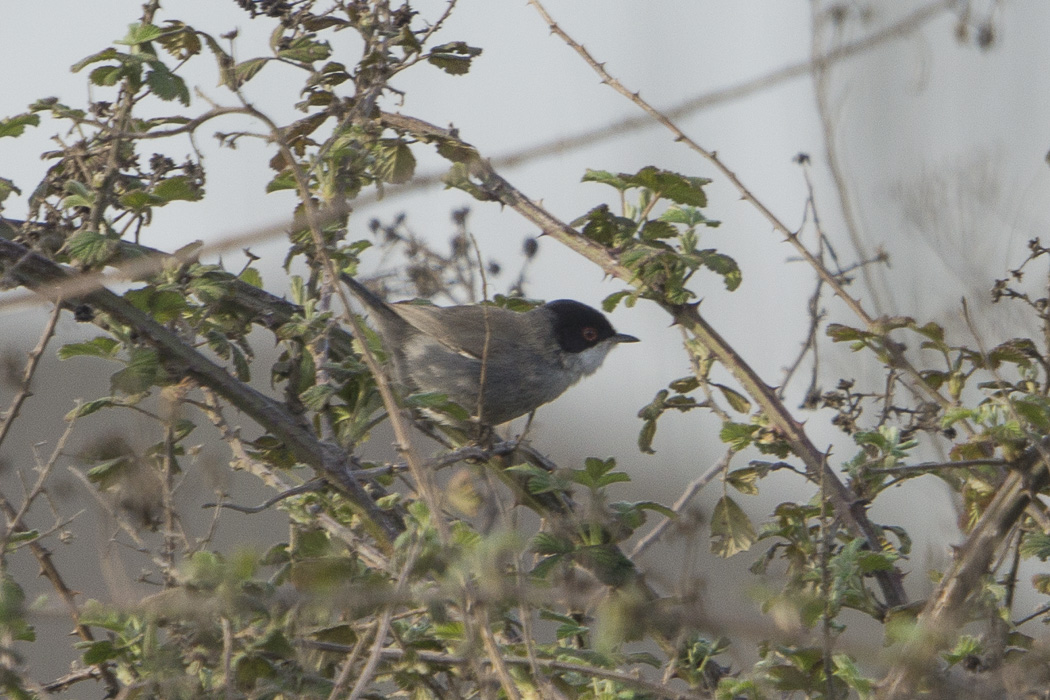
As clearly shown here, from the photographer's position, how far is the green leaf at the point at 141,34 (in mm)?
2523

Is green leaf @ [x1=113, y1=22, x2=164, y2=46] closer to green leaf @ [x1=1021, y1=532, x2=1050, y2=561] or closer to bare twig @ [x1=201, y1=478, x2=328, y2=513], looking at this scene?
bare twig @ [x1=201, y1=478, x2=328, y2=513]

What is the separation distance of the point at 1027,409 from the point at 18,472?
89.3 inches

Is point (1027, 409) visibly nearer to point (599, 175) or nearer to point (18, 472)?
point (599, 175)

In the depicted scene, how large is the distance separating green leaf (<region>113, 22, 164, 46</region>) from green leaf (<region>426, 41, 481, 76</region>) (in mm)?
706

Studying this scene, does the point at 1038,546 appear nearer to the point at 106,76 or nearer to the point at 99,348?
the point at 99,348

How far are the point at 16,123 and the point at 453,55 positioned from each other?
3.62 ft

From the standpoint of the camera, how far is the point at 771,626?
1.14 meters

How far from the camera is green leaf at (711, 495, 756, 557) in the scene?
2.88 m

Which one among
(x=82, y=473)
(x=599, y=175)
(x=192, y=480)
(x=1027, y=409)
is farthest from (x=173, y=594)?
(x=1027, y=409)

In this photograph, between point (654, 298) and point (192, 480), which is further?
point (654, 298)

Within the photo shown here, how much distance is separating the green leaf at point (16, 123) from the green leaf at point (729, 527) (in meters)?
1.96

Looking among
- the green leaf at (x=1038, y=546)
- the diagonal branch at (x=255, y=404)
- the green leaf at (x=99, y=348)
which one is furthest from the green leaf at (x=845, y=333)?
the green leaf at (x=99, y=348)

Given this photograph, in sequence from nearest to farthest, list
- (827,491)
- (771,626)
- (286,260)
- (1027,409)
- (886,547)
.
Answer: (771,626), (1027,409), (827,491), (886,547), (286,260)

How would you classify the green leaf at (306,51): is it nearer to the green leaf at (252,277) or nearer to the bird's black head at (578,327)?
the green leaf at (252,277)
